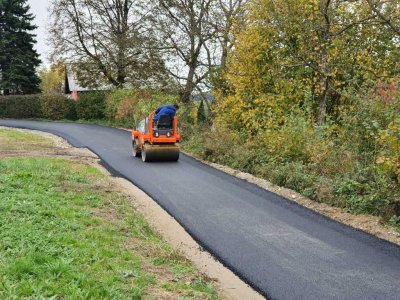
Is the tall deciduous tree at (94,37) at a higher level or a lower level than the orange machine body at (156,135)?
higher

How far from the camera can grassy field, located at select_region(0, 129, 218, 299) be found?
486 centimetres

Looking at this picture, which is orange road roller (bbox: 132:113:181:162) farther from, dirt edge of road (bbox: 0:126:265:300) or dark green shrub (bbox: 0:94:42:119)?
dark green shrub (bbox: 0:94:42:119)

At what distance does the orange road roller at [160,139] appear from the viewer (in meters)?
15.2

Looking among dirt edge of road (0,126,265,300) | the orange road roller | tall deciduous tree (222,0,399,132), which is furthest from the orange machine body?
tall deciduous tree (222,0,399,132)

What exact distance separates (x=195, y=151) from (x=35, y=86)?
32593 mm

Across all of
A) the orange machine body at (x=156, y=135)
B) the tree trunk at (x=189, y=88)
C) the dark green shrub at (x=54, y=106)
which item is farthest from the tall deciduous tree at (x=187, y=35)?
the dark green shrub at (x=54, y=106)

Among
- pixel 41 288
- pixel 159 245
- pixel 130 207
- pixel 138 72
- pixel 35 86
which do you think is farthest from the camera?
Result: pixel 35 86

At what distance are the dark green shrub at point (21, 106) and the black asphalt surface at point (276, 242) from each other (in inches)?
1183

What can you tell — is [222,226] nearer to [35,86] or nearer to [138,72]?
[138,72]

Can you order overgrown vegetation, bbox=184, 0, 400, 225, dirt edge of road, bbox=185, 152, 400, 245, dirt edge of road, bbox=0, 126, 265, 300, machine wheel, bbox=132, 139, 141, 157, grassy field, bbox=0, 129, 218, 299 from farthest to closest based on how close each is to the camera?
machine wheel, bbox=132, 139, 141, 157
overgrown vegetation, bbox=184, 0, 400, 225
dirt edge of road, bbox=185, 152, 400, 245
dirt edge of road, bbox=0, 126, 265, 300
grassy field, bbox=0, 129, 218, 299

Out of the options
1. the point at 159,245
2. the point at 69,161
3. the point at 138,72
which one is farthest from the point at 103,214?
the point at 138,72

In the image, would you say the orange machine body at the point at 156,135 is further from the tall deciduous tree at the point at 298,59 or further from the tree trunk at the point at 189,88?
the tree trunk at the point at 189,88

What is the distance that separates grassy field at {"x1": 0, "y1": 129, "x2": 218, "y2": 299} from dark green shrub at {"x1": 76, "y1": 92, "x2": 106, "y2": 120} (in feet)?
92.0

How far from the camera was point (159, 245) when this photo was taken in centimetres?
714
